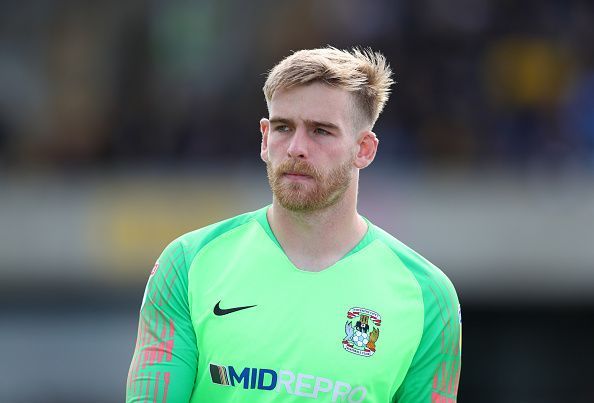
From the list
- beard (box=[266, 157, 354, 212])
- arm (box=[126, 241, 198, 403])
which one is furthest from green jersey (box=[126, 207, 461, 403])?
beard (box=[266, 157, 354, 212])

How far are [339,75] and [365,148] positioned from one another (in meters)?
0.34

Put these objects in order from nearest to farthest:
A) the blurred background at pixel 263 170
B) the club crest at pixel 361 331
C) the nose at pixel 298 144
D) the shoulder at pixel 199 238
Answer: the nose at pixel 298 144
the club crest at pixel 361 331
the shoulder at pixel 199 238
the blurred background at pixel 263 170

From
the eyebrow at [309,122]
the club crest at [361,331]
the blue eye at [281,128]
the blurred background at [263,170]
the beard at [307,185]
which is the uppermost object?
the blurred background at [263,170]

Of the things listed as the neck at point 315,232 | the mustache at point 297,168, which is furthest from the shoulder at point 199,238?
the mustache at point 297,168

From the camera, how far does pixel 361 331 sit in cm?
488

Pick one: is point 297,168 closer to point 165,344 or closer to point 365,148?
point 365,148

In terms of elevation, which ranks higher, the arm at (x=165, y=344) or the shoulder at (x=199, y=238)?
the shoulder at (x=199, y=238)

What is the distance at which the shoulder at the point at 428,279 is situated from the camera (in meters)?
5.00

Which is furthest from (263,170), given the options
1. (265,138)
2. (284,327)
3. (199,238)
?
(284,327)

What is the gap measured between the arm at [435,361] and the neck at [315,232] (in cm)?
40

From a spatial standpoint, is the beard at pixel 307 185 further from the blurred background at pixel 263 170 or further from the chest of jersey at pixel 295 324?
the blurred background at pixel 263 170

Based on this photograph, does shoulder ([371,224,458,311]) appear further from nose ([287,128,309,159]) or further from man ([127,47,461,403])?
nose ([287,128,309,159])

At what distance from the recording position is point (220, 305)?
483 centimetres

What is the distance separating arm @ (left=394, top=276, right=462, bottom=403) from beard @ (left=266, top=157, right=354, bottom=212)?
0.54m
